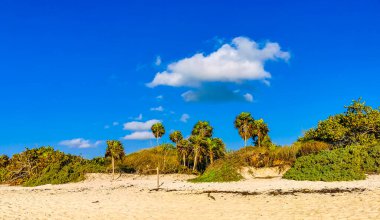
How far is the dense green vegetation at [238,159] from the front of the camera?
96.3 feet

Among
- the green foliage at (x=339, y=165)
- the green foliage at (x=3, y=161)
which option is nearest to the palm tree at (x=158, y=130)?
the green foliage at (x=3, y=161)

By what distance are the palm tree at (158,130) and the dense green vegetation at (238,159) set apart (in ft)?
63.2

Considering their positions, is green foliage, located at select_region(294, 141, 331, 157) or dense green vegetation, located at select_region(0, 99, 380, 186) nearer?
dense green vegetation, located at select_region(0, 99, 380, 186)

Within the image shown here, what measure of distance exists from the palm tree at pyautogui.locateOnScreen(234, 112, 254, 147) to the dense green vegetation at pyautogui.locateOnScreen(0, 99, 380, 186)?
1357cm

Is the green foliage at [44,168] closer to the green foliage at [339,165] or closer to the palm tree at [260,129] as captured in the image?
the green foliage at [339,165]

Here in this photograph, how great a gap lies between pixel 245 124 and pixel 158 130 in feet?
58.0

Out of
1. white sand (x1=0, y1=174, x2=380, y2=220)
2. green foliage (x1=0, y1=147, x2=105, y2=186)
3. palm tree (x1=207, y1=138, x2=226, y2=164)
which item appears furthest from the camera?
palm tree (x1=207, y1=138, x2=226, y2=164)

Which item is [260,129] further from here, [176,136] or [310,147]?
[310,147]

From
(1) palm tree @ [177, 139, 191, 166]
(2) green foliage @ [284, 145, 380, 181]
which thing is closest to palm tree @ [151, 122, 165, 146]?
(1) palm tree @ [177, 139, 191, 166]

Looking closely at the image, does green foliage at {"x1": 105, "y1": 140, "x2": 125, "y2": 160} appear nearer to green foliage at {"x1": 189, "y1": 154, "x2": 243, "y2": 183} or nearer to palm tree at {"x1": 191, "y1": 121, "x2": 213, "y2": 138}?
green foliage at {"x1": 189, "y1": 154, "x2": 243, "y2": 183}

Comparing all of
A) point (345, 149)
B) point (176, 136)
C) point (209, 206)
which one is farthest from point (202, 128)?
point (209, 206)

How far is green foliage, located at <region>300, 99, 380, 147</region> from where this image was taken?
37.5m

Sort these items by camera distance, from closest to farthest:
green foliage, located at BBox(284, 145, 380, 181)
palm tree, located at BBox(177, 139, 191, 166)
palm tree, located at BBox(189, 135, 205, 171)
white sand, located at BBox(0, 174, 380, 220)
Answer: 1. white sand, located at BBox(0, 174, 380, 220)
2. green foliage, located at BBox(284, 145, 380, 181)
3. palm tree, located at BBox(189, 135, 205, 171)
4. palm tree, located at BBox(177, 139, 191, 166)

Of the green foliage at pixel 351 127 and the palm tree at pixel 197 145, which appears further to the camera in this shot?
the palm tree at pixel 197 145
